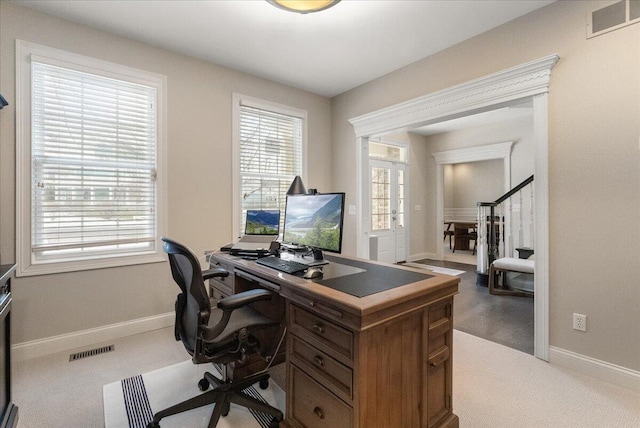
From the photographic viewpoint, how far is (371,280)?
1556 millimetres

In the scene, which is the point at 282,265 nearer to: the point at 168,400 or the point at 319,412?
the point at 319,412

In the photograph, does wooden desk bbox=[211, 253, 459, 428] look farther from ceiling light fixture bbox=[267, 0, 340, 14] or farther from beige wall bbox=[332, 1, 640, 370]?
ceiling light fixture bbox=[267, 0, 340, 14]

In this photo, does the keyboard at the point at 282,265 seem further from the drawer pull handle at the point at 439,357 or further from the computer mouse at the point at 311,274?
the drawer pull handle at the point at 439,357

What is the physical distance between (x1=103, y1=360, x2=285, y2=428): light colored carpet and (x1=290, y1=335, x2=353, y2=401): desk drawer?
539 millimetres

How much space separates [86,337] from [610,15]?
4702 millimetres

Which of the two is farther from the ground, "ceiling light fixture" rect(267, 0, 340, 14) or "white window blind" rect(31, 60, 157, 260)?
"ceiling light fixture" rect(267, 0, 340, 14)

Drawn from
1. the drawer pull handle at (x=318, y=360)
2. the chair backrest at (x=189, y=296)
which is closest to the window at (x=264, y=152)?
the chair backrest at (x=189, y=296)

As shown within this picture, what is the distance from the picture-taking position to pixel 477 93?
266 cm

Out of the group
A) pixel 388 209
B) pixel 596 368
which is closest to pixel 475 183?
pixel 388 209

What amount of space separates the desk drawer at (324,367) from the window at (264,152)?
7.07ft

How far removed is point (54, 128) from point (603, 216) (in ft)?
13.9

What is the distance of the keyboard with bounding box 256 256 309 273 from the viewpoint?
1.73m

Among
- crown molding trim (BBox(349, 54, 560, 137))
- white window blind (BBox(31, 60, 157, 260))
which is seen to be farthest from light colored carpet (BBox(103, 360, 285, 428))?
crown molding trim (BBox(349, 54, 560, 137))

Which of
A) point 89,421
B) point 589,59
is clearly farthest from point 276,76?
point 89,421
